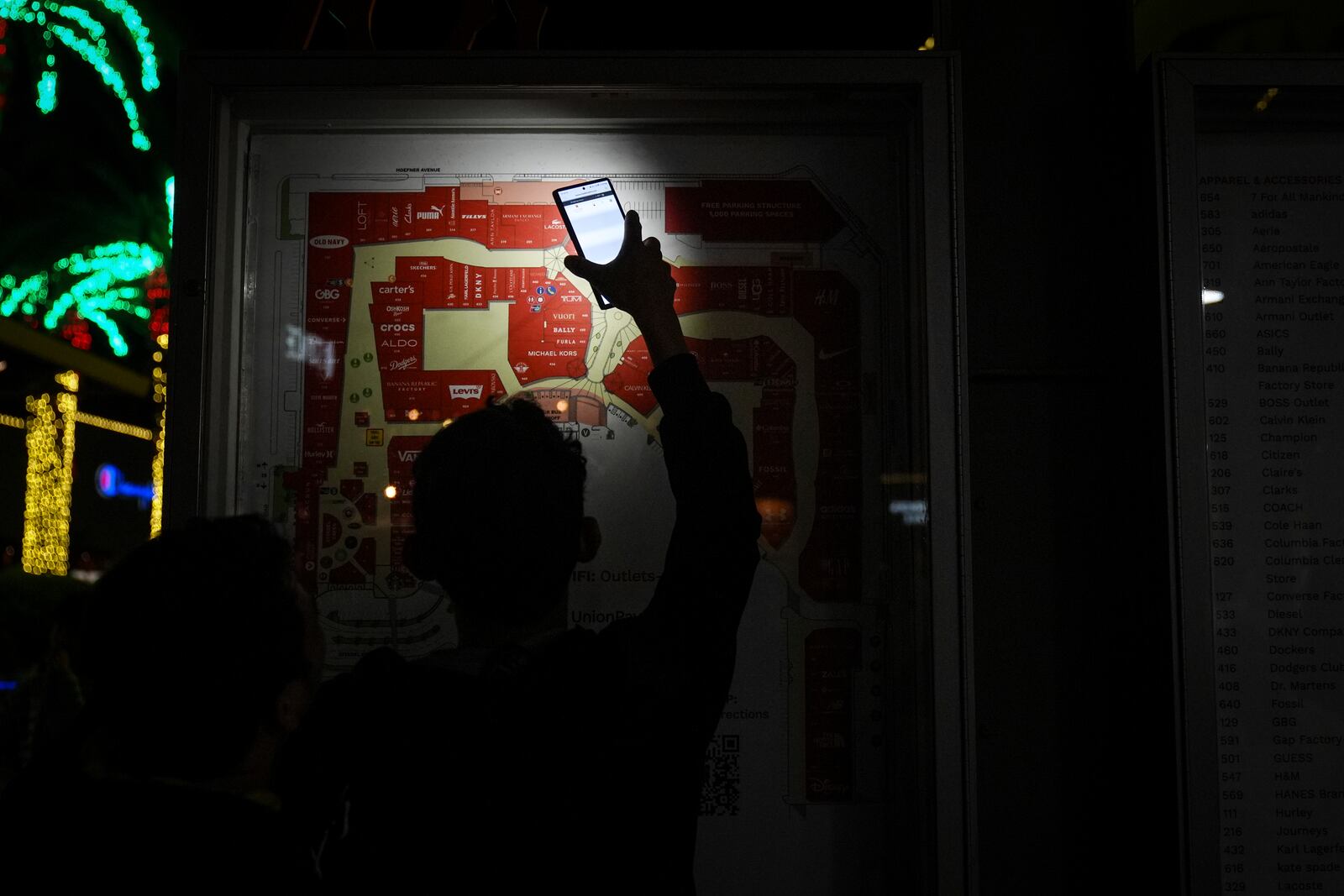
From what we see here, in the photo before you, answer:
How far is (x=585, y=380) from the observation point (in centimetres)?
182

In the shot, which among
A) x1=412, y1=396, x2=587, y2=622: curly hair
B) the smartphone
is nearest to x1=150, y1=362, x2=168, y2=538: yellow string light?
the smartphone

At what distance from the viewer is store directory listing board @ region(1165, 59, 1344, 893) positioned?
1764 millimetres

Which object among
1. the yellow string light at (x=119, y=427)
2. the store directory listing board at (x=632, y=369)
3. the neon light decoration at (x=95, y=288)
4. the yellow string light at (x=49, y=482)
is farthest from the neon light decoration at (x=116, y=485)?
the store directory listing board at (x=632, y=369)

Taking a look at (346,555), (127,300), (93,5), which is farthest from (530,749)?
(127,300)

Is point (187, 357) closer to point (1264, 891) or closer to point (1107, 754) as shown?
point (1107, 754)

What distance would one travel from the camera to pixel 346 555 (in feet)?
5.85

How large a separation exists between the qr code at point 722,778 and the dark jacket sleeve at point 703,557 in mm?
513

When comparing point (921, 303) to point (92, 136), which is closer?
point (921, 303)

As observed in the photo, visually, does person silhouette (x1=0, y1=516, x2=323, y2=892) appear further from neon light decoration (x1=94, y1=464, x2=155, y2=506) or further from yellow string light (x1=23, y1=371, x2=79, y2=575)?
neon light decoration (x1=94, y1=464, x2=155, y2=506)

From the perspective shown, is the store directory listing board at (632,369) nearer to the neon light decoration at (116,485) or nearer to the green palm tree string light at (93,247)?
the green palm tree string light at (93,247)

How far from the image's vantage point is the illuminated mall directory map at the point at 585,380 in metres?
1.77

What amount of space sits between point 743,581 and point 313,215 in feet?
3.89

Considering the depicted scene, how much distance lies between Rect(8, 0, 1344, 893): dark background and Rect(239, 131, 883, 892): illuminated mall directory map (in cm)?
31

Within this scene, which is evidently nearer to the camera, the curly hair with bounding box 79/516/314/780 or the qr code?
the curly hair with bounding box 79/516/314/780
